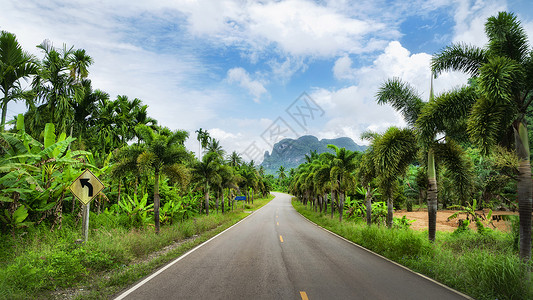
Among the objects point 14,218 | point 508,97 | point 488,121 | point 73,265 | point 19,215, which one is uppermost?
point 508,97

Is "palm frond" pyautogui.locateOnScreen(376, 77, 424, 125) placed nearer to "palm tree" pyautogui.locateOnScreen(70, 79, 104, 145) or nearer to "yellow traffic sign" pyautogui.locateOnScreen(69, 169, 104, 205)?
"yellow traffic sign" pyautogui.locateOnScreen(69, 169, 104, 205)

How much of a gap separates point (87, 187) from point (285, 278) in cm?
633

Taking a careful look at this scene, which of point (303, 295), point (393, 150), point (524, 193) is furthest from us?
point (393, 150)

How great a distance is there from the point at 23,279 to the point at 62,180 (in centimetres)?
639

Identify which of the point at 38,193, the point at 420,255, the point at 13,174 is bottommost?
the point at 420,255

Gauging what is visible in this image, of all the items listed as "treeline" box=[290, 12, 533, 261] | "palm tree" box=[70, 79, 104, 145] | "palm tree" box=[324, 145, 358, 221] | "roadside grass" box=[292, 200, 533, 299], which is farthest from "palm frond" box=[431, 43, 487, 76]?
"palm tree" box=[70, 79, 104, 145]

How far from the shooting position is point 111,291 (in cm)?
518

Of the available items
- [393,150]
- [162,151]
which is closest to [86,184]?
[162,151]

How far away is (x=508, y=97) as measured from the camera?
6.95m

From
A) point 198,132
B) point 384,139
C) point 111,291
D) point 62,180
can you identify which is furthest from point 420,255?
point 198,132

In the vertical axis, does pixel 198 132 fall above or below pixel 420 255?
above

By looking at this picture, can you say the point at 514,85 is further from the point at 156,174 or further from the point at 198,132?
the point at 198,132

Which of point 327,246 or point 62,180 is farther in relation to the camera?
point 327,246

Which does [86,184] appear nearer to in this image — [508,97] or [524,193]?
[508,97]
